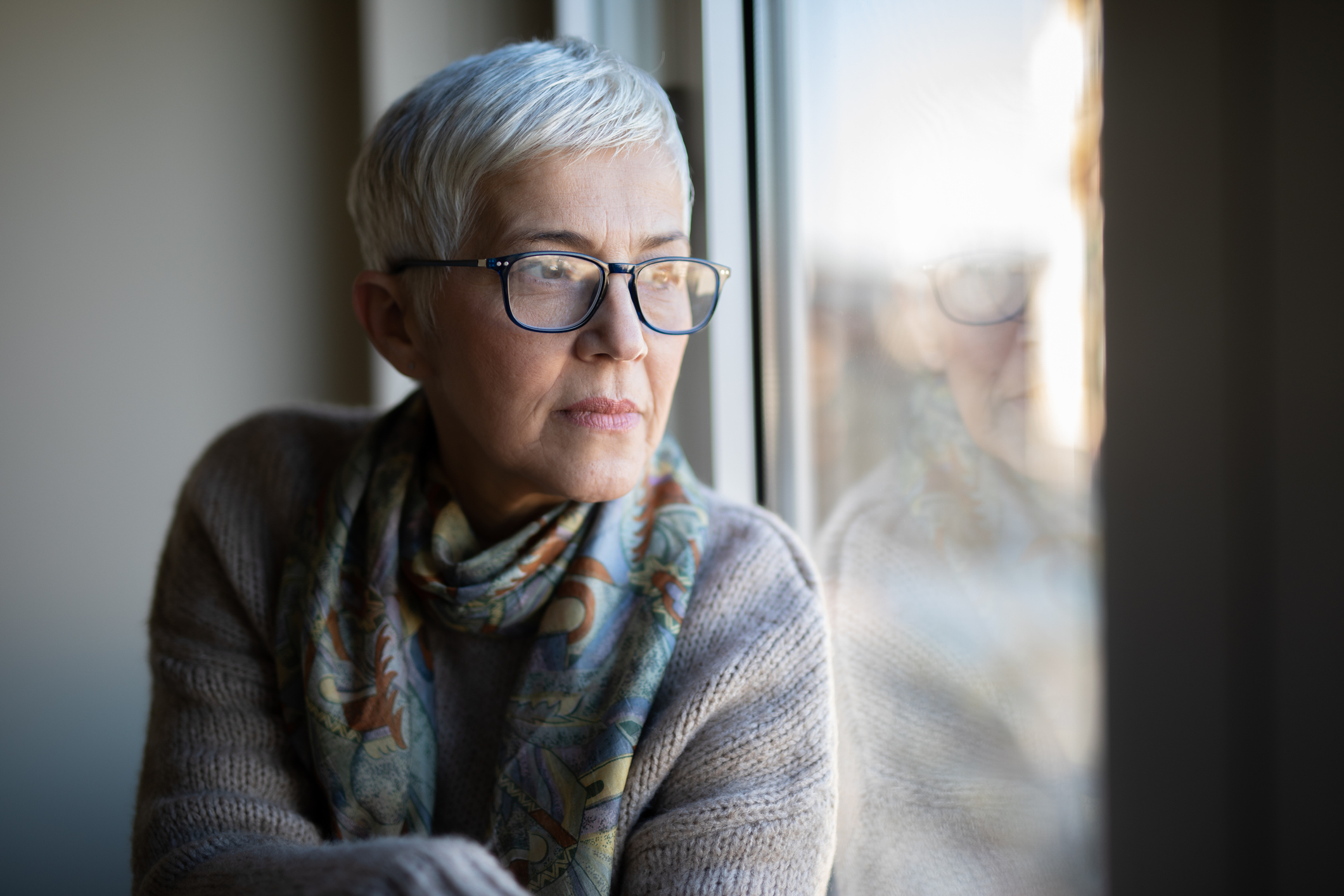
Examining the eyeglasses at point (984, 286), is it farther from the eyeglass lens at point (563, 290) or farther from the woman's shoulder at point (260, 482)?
the woman's shoulder at point (260, 482)

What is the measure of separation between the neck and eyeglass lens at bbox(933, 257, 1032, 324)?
1.62ft

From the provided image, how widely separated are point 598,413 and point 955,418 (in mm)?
372

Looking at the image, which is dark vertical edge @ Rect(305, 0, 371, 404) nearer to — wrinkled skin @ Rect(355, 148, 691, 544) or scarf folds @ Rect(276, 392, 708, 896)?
scarf folds @ Rect(276, 392, 708, 896)

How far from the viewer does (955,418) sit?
88 cm

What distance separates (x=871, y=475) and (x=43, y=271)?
1780mm

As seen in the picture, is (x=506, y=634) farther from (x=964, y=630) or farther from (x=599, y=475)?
(x=964, y=630)

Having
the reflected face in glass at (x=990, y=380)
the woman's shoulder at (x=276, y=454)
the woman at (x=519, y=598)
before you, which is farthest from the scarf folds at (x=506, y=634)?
the reflected face in glass at (x=990, y=380)

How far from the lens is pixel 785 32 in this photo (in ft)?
4.11

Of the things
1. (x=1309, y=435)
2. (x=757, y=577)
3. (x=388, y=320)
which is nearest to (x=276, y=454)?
(x=388, y=320)

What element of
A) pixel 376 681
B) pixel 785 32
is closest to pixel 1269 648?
pixel 376 681

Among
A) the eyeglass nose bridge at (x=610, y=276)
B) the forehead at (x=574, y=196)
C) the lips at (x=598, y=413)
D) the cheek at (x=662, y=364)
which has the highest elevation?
the forehead at (x=574, y=196)

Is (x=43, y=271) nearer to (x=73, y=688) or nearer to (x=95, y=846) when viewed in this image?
(x=73, y=688)

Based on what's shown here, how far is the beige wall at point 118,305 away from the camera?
181 cm

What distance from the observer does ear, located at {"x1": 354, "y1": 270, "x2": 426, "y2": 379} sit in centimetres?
105
